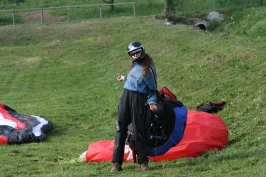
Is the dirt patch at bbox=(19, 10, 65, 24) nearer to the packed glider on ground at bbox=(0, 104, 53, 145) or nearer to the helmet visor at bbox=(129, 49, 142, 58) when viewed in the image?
the packed glider on ground at bbox=(0, 104, 53, 145)

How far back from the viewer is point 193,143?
920 cm

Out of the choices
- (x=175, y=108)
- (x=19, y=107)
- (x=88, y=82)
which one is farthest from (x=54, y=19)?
(x=175, y=108)

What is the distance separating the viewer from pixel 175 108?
9.30 m

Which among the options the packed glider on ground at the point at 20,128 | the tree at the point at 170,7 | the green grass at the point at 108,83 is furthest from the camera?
the tree at the point at 170,7

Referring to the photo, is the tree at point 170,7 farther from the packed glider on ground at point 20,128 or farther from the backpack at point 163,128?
the backpack at point 163,128

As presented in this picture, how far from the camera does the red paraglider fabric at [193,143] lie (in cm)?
912

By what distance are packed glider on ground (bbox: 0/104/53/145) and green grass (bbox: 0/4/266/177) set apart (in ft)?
0.84

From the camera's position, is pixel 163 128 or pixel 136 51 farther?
pixel 163 128

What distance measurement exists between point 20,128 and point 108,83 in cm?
879

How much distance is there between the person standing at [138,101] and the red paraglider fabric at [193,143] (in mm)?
746

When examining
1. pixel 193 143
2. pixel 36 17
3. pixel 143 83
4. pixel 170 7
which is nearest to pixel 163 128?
pixel 193 143

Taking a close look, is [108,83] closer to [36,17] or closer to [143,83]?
[143,83]

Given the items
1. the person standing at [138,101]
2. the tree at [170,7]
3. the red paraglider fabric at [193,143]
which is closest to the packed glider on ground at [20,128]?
the red paraglider fabric at [193,143]

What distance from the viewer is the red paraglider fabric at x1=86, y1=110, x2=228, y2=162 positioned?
912 cm
